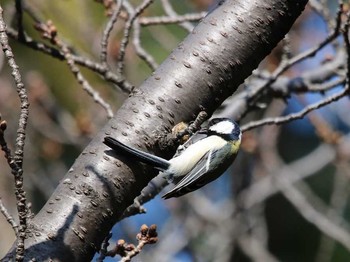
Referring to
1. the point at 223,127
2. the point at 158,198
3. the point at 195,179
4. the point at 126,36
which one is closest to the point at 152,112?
the point at 195,179

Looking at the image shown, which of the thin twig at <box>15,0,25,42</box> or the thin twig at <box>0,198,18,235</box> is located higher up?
the thin twig at <box>15,0,25,42</box>

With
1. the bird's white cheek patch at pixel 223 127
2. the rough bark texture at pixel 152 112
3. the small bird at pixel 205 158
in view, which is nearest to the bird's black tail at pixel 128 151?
the rough bark texture at pixel 152 112

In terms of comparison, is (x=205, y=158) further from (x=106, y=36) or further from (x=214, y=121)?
(x=106, y=36)

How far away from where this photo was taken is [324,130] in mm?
4457

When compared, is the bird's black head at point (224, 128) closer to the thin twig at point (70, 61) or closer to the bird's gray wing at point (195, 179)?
the bird's gray wing at point (195, 179)

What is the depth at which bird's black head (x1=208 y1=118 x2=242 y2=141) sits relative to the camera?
2.74 meters

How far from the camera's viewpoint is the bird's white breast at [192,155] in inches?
100

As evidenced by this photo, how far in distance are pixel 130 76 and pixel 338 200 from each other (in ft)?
5.81

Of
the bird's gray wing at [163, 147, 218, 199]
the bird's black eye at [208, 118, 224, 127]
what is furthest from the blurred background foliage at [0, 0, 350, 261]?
the bird's gray wing at [163, 147, 218, 199]

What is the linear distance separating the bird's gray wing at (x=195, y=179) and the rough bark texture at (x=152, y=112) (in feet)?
1.51

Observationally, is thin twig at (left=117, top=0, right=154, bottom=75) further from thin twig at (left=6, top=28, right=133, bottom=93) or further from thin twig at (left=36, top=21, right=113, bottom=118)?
thin twig at (left=36, top=21, right=113, bottom=118)

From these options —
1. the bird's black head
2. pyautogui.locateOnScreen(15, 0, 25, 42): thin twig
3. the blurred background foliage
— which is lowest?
the blurred background foliage

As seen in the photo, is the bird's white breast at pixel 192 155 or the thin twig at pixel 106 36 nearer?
the bird's white breast at pixel 192 155

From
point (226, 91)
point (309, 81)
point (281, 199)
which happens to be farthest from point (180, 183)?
point (281, 199)
